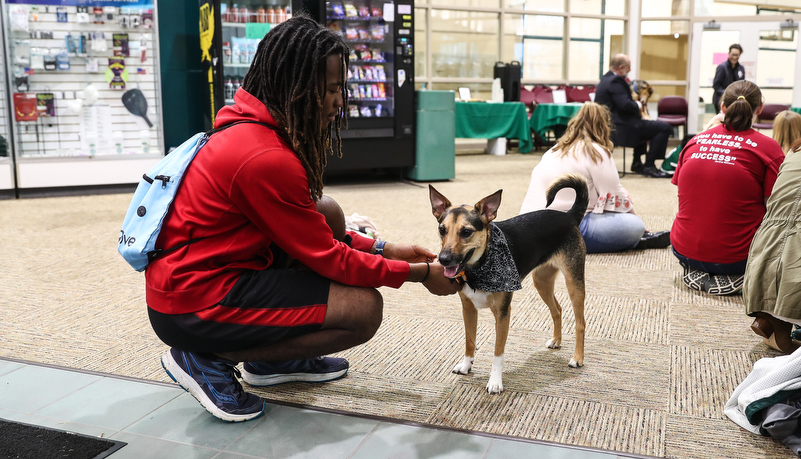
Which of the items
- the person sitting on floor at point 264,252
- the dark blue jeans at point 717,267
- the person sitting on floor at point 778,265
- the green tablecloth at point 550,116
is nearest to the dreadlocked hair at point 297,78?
the person sitting on floor at point 264,252

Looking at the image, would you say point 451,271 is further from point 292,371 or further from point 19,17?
point 19,17

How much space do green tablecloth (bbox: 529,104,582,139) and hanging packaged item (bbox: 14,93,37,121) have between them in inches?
273

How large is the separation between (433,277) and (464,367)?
0.52m

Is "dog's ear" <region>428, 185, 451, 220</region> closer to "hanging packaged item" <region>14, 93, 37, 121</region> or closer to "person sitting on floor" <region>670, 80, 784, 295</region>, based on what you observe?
"person sitting on floor" <region>670, 80, 784, 295</region>

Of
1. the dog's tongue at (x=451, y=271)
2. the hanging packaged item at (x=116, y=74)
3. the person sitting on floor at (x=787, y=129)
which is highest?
the hanging packaged item at (x=116, y=74)

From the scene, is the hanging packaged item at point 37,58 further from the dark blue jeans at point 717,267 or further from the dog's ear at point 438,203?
the dark blue jeans at point 717,267

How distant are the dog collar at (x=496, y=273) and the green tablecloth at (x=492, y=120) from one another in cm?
790

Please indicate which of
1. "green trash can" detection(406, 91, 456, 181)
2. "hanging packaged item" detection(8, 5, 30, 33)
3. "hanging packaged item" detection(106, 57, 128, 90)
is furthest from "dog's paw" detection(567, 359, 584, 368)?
"hanging packaged item" detection(8, 5, 30, 33)

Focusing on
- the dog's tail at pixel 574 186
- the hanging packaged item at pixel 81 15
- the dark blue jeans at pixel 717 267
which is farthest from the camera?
the hanging packaged item at pixel 81 15

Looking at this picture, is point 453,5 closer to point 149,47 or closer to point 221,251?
point 149,47

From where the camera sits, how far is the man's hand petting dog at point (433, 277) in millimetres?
1994

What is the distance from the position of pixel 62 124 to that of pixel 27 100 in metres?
0.37

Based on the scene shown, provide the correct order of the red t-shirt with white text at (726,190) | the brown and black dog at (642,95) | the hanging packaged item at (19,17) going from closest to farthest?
the red t-shirt with white text at (726,190)
the hanging packaged item at (19,17)
the brown and black dog at (642,95)

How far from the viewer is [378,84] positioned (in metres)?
7.21
